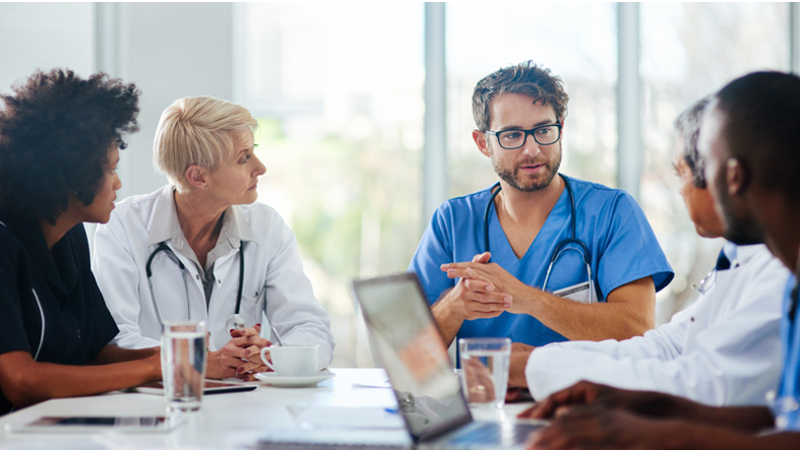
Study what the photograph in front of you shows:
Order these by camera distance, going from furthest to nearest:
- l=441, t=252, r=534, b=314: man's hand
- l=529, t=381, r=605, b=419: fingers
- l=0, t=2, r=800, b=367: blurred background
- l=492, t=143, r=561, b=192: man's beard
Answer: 1. l=0, t=2, r=800, b=367: blurred background
2. l=492, t=143, r=561, b=192: man's beard
3. l=441, t=252, r=534, b=314: man's hand
4. l=529, t=381, r=605, b=419: fingers

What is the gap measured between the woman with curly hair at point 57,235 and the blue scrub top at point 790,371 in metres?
1.13

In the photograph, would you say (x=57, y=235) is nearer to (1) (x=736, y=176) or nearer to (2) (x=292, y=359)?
(2) (x=292, y=359)

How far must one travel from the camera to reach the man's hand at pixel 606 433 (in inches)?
29.7

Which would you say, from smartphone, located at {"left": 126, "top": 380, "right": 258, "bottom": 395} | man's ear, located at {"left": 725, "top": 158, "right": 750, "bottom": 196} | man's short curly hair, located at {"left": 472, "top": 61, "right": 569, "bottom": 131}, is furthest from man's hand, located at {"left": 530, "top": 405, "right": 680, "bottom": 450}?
man's short curly hair, located at {"left": 472, "top": 61, "right": 569, "bottom": 131}

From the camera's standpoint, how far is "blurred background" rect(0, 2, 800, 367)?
11.0 ft

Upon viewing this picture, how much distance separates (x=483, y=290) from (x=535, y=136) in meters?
0.60

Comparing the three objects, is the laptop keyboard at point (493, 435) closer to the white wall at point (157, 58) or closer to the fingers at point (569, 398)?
the fingers at point (569, 398)

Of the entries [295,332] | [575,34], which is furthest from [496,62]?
[295,332]

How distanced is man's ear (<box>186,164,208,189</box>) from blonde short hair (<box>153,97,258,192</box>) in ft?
0.05

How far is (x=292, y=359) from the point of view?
139 cm

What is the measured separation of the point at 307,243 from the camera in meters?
3.39

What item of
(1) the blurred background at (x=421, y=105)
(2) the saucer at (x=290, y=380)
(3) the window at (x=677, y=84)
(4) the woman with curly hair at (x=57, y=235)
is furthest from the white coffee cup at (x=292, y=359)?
Result: (3) the window at (x=677, y=84)

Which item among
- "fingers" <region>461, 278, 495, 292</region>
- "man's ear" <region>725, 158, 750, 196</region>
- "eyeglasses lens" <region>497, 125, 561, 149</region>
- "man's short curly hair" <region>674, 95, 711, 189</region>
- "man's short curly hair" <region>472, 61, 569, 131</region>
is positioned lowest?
"fingers" <region>461, 278, 495, 292</region>

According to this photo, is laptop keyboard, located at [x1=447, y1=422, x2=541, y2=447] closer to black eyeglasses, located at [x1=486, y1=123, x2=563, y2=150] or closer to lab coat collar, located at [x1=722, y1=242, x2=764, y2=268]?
lab coat collar, located at [x1=722, y1=242, x2=764, y2=268]
